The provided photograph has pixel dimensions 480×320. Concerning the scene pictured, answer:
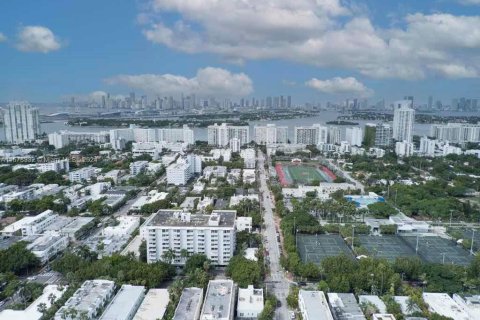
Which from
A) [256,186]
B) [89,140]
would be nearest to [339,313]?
[256,186]

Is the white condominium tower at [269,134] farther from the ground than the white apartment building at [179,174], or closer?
farther from the ground

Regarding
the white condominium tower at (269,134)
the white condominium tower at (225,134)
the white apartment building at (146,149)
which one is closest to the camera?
the white apartment building at (146,149)

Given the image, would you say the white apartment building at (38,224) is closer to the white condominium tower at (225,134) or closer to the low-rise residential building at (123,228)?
the low-rise residential building at (123,228)

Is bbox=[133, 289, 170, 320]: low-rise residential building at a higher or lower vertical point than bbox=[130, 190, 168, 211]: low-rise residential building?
lower

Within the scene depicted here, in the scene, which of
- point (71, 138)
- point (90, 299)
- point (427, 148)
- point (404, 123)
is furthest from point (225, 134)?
point (90, 299)

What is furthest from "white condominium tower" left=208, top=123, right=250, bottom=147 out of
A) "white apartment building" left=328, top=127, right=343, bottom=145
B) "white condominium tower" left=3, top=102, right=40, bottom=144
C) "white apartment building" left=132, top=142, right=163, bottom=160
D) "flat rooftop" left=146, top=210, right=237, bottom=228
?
"flat rooftop" left=146, top=210, right=237, bottom=228

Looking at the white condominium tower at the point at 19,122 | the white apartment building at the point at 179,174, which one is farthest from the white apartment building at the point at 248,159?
the white condominium tower at the point at 19,122

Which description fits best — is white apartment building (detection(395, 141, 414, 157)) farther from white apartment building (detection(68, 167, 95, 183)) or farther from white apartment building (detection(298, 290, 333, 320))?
white apartment building (detection(298, 290, 333, 320))
